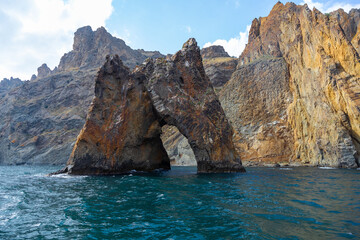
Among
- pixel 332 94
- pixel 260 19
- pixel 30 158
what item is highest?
pixel 260 19

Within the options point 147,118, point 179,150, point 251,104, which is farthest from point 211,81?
point 147,118

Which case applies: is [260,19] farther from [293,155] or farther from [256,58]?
[293,155]

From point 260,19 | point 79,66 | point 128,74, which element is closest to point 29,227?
point 128,74

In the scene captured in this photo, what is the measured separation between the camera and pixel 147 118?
2950 cm

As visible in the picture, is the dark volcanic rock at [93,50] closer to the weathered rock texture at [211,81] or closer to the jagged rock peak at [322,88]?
the weathered rock texture at [211,81]

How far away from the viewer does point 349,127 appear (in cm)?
3581

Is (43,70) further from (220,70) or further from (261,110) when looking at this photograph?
(261,110)

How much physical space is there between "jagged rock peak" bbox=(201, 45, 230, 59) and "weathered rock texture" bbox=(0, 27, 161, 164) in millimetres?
45000

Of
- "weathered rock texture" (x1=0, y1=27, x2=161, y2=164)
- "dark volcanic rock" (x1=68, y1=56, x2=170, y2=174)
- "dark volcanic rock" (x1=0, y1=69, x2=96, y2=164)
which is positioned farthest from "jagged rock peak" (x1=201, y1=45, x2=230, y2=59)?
"dark volcanic rock" (x1=68, y1=56, x2=170, y2=174)

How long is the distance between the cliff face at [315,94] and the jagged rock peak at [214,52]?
212ft

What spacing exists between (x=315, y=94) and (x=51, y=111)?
100 meters

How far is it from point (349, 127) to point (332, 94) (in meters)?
6.36

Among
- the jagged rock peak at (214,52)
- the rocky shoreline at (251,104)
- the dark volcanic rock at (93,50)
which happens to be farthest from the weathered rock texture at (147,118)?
the dark volcanic rock at (93,50)

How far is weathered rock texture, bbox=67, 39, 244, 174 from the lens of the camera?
2588cm
